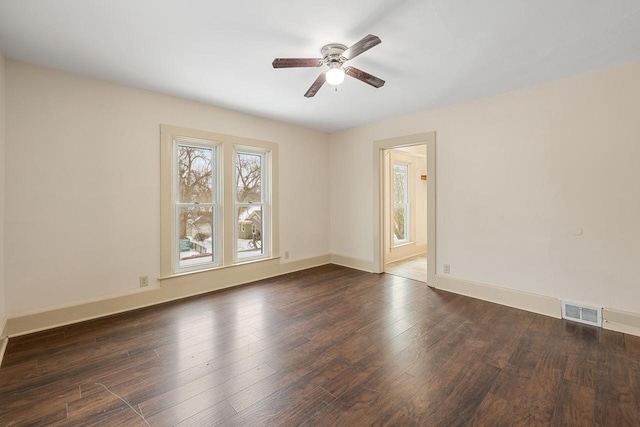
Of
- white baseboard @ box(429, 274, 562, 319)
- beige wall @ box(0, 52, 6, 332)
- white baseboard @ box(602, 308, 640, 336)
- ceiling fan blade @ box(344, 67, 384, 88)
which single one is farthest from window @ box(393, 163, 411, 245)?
beige wall @ box(0, 52, 6, 332)

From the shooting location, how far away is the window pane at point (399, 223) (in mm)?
6074

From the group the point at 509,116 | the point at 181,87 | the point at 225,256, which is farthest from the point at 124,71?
the point at 509,116

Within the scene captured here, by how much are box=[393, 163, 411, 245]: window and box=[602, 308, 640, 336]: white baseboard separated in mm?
3499

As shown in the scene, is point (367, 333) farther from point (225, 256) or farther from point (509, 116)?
point (509, 116)

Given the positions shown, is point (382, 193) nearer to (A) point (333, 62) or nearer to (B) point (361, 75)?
(B) point (361, 75)

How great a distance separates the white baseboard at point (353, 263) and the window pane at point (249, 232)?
5.02 feet

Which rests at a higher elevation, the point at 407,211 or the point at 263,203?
the point at 263,203

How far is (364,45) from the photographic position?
76.5 inches

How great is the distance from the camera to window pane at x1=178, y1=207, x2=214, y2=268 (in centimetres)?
369

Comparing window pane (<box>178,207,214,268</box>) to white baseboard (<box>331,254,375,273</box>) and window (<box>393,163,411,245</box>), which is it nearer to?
white baseboard (<box>331,254,375,273</box>)

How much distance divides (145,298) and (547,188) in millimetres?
4764

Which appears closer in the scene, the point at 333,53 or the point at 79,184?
the point at 333,53

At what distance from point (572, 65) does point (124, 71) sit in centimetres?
437

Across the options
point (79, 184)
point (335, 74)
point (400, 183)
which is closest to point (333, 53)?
point (335, 74)
